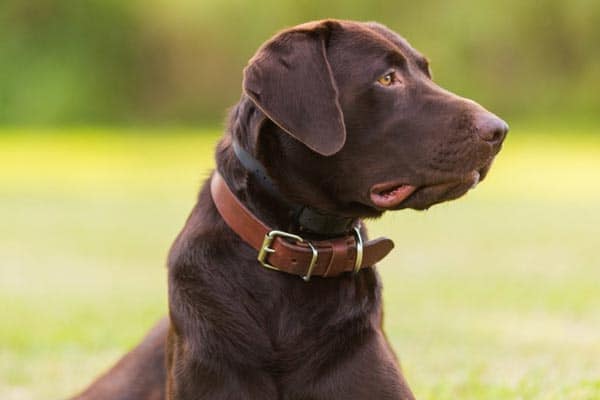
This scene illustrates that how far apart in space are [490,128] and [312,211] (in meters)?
0.59

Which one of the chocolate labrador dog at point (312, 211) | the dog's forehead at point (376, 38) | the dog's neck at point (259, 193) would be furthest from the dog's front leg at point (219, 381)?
the dog's forehead at point (376, 38)

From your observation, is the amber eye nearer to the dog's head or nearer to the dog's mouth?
the dog's head

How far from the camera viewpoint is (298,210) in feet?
12.0

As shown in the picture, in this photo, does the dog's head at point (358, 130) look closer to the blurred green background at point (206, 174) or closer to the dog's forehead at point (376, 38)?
the dog's forehead at point (376, 38)

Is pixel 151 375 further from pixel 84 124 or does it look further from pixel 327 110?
pixel 84 124

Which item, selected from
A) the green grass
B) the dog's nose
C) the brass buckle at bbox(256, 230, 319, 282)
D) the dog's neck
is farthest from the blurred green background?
the dog's nose

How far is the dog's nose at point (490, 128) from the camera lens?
3.53 meters

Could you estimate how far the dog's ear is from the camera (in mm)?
3467

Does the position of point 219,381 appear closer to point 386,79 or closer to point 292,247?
point 292,247

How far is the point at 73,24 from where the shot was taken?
29.9 meters

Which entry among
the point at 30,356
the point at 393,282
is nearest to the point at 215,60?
the point at 393,282

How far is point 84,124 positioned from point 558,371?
946 inches

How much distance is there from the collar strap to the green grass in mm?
408

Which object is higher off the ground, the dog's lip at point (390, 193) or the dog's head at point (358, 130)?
the dog's head at point (358, 130)
